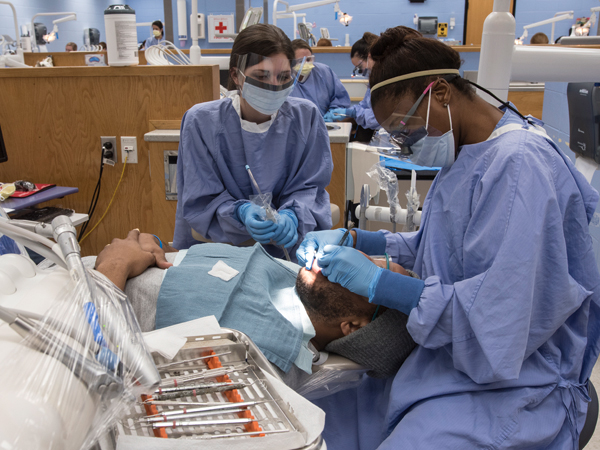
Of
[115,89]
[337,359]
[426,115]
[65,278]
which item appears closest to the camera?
[65,278]

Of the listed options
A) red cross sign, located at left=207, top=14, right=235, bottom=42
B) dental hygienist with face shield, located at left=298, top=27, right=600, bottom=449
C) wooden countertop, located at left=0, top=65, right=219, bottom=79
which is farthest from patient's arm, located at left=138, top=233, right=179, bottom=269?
red cross sign, located at left=207, top=14, right=235, bottom=42

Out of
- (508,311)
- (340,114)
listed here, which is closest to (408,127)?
(508,311)

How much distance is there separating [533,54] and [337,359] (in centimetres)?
92

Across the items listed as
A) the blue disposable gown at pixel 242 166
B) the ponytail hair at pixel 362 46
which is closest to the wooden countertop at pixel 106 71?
the blue disposable gown at pixel 242 166

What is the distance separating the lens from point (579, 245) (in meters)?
1.08

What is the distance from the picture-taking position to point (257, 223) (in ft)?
5.65

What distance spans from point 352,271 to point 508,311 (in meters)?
0.36

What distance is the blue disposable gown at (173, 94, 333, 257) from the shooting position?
187 centimetres

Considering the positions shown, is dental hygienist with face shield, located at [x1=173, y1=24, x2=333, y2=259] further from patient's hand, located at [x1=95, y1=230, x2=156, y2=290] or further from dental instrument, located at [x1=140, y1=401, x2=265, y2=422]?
dental instrument, located at [x1=140, y1=401, x2=265, y2=422]

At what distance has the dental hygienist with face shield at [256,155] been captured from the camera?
1.75m

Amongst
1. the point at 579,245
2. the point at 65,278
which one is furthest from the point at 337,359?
the point at 65,278

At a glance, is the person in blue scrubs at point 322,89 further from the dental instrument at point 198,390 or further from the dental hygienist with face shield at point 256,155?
the dental instrument at point 198,390

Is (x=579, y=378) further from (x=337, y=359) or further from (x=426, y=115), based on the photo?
(x=426, y=115)

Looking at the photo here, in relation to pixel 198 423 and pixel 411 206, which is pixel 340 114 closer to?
pixel 411 206
